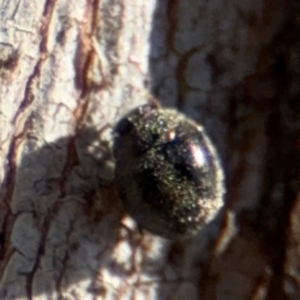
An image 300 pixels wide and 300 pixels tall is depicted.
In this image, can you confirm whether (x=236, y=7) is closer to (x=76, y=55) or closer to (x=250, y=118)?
(x=250, y=118)

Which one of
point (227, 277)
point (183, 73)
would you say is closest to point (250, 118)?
point (183, 73)

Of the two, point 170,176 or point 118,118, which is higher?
point 118,118

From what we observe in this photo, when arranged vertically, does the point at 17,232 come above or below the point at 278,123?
below
